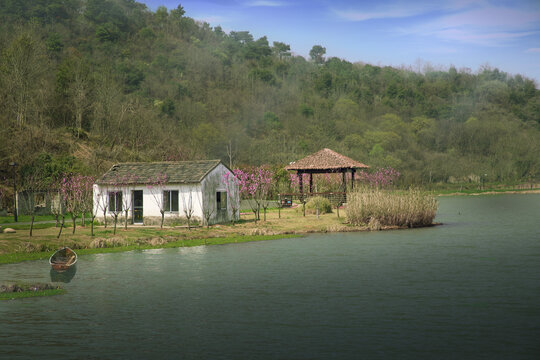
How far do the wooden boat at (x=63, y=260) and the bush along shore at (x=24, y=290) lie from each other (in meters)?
2.82

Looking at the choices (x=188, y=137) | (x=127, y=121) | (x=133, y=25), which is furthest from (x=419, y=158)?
(x=133, y=25)

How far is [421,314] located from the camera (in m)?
15.5

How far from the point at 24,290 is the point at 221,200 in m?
21.0

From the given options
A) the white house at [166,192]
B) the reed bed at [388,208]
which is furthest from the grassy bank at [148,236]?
the white house at [166,192]

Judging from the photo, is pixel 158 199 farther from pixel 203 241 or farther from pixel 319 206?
pixel 319 206

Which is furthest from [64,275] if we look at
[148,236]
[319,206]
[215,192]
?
[319,206]

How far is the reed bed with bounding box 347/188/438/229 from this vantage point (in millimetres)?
37125

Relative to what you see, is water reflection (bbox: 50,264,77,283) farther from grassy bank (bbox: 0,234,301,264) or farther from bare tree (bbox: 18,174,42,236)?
bare tree (bbox: 18,174,42,236)

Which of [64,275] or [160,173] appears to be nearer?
[64,275]

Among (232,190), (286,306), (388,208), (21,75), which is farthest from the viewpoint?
(21,75)

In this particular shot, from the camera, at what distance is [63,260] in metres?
21.4

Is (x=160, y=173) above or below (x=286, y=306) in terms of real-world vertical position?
above

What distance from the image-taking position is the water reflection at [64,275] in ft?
67.4

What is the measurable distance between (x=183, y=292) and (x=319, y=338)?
659 centimetres
